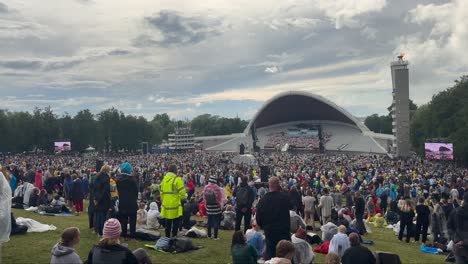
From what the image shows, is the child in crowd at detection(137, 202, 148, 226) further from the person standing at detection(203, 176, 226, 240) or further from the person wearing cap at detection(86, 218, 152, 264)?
the person wearing cap at detection(86, 218, 152, 264)

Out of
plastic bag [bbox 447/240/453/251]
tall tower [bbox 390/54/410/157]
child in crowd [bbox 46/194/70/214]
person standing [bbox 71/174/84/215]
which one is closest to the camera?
plastic bag [bbox 447/240/453/251]

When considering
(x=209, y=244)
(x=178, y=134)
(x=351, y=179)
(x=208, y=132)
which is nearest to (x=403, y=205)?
(x=209, y=244)

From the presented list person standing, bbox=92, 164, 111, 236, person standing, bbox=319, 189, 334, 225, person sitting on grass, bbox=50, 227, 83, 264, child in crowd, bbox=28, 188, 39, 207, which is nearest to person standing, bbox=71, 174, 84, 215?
child in crowd, bbox=28, 188, 39, 207

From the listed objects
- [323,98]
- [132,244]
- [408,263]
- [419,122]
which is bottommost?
[408,263]

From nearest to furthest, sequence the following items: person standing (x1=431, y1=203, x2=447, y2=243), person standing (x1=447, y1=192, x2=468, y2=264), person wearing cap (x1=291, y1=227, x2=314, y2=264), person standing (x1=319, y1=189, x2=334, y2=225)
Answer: person standing (x1=447, y1=192, x2=468, y2=264), person wearing cap (x1=291, y1=227, x2=314, y2=264), person standing (x1=431, y1=203, x2=447, y2=243), person standing (x1=319, y1=189, x2=334, y2=225)

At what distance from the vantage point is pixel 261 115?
92.8 meters

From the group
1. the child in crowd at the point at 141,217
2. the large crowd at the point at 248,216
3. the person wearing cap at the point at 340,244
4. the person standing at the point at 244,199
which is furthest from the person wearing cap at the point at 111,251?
the child in crowd at the point at 141,217

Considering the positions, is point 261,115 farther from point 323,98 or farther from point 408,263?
point 408,263

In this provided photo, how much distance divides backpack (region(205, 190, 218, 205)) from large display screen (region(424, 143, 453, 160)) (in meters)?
35.3

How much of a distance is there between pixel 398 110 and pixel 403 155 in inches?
226

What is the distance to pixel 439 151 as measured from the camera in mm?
38281

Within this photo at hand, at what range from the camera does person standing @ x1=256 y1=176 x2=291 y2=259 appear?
5816 millimetres

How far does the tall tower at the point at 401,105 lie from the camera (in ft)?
160

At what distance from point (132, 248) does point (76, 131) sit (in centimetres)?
7487
